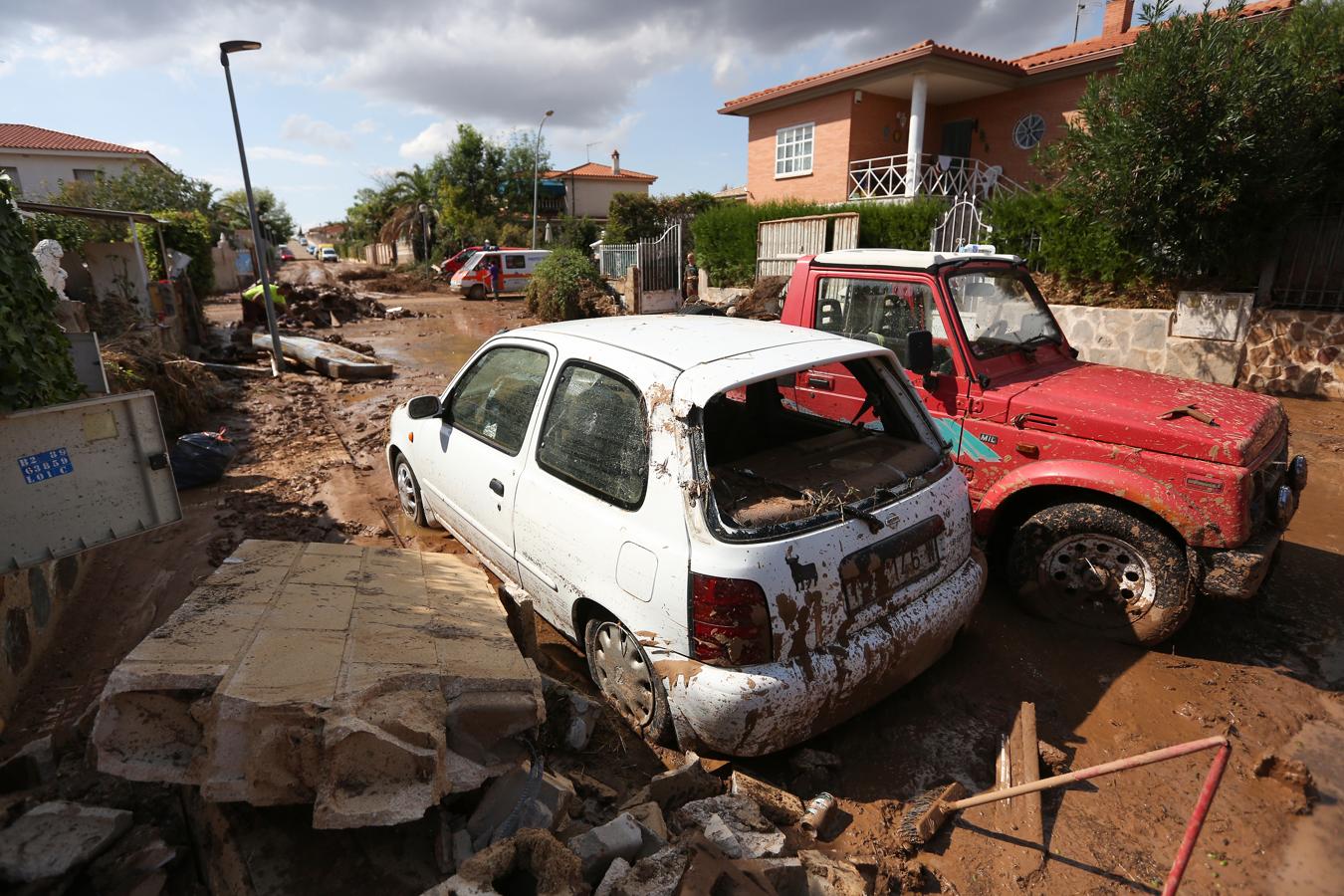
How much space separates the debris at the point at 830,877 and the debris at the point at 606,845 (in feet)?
1.81

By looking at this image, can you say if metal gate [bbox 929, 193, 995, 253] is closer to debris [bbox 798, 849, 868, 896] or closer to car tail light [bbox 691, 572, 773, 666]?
car tail light [bbox 691, 572, 773, 666]

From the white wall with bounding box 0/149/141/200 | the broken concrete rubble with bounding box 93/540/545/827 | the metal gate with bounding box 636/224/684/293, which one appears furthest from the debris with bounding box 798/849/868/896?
the white wall with bounding box 0/149/141/200

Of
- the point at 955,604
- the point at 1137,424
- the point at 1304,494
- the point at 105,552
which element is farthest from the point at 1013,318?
the point at 105,552

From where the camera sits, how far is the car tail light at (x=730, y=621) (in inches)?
103

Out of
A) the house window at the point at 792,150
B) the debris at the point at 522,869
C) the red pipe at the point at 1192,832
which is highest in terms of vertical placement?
the house window at the point at 792,150

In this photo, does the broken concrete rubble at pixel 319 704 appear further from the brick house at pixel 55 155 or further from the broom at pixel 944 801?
the brick house at pixel 55 155

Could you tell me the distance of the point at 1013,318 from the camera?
15.6 feet

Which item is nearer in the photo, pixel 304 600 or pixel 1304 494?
pixel 304 600

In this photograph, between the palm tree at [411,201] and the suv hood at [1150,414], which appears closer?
the suv hood at [1150,414]

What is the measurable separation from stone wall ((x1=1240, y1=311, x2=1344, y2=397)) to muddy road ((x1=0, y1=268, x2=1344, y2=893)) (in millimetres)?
4850

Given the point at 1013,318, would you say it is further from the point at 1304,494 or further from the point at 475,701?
the point at 475,701

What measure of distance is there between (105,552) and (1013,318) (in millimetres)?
6528

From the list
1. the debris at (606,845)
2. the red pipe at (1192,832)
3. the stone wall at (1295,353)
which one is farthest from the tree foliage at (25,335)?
the stone wall at (1295,353)

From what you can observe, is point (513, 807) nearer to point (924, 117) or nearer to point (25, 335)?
point (25, 335)
